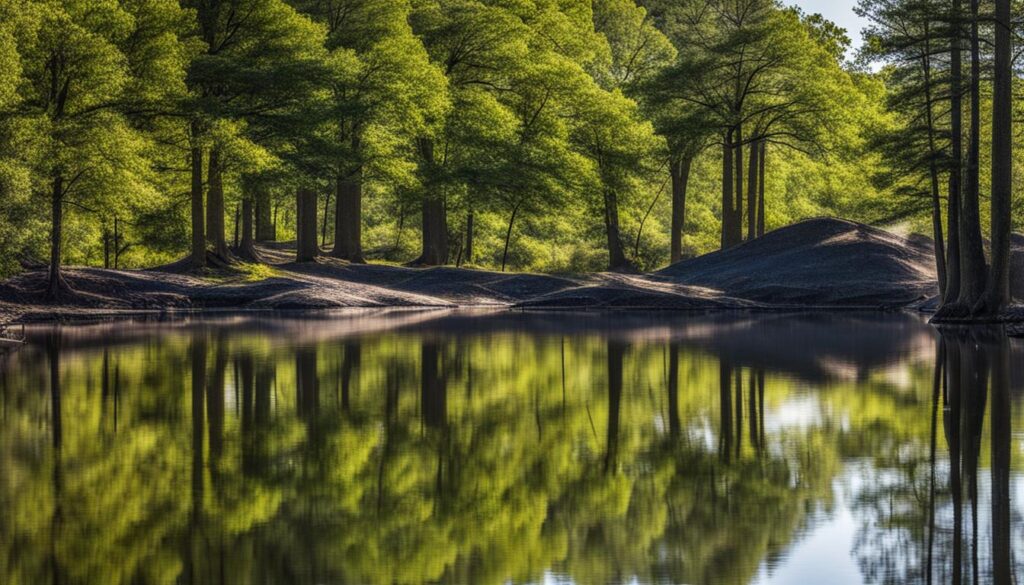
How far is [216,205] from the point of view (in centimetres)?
4103

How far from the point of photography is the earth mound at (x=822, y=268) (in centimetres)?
3888

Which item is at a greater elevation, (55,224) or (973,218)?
(55,224)

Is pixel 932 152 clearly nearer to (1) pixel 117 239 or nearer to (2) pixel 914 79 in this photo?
(2) pixel 914 79

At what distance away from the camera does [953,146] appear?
28656mm

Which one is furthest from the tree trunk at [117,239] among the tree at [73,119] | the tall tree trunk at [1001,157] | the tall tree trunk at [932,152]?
the tall tree trunk at [1001,157]

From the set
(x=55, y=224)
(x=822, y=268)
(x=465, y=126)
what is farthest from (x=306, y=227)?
(x=822, y=268)

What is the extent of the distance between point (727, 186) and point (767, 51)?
5728 mm

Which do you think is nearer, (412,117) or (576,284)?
(576,284)

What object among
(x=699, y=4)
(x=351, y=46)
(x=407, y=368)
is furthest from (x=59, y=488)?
(x=699, y=4)

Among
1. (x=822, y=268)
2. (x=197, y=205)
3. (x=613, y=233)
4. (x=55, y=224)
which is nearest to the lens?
(x=55, y=224)

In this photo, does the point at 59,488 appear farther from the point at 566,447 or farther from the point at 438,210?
the point at 438,210

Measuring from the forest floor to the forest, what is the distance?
1515mm

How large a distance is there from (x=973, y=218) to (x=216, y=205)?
2443cm

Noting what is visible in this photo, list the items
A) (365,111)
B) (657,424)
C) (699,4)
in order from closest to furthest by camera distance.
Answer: (657,424) < (365,111) < (699,4)
